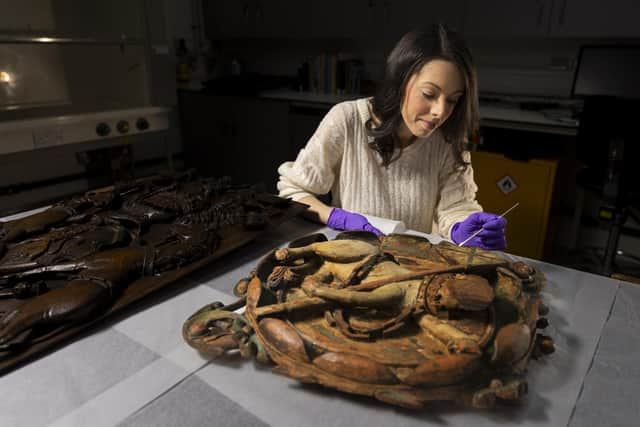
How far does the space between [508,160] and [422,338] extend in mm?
2053

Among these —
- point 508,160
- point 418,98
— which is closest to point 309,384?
point 418,98

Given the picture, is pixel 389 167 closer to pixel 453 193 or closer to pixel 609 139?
pixel 453 193

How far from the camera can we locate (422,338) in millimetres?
716

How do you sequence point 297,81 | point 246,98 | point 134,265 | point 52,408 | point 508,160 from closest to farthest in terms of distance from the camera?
point 52,408 → point 134,265 → point 508,160 → point 246,98 → point 297,81

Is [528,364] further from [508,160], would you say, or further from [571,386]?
[508,160]

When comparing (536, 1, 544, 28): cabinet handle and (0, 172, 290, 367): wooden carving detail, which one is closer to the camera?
(0, 172, 290, 367): wooden carving detail

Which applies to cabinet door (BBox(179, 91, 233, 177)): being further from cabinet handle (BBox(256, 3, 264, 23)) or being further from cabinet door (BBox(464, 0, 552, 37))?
cabinet door (BBox(464, 0, 552, 37))

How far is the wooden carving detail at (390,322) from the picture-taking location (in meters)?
0.64

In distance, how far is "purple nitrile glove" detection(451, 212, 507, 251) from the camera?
3.77 ft

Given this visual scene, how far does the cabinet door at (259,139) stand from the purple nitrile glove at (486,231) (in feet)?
7.37

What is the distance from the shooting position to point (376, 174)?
1510 millimetres

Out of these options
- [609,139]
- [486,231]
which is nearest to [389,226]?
[486,231]

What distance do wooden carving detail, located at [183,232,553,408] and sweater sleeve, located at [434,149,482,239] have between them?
49 cm

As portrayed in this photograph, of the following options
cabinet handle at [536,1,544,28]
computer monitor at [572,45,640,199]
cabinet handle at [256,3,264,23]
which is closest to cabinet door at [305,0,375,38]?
cabinet handle at [256,3,264,23]
